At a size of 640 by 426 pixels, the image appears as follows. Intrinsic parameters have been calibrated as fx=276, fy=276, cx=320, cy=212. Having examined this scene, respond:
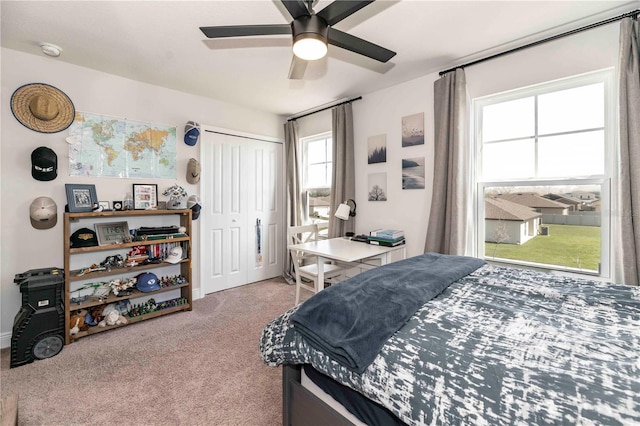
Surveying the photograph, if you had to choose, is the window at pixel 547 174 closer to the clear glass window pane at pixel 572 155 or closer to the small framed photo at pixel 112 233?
the clear glass window pane at pixel 572 155

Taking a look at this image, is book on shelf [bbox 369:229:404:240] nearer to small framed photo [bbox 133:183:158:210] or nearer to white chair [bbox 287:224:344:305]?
white chair [bbox 287:224:344:305]

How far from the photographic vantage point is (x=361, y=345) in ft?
3.21

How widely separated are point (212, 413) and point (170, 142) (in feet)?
9.07

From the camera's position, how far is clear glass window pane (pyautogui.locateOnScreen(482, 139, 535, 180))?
230 centimetres

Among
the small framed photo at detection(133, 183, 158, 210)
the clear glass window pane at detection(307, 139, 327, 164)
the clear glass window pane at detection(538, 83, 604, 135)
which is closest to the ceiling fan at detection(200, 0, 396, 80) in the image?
the clear glass window pane at detection(538, 83, 604, 135)

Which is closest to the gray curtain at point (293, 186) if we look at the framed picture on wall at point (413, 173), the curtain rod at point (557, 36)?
the framed picture on wall at point (413, 173)

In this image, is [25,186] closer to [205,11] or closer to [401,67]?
[205,11]

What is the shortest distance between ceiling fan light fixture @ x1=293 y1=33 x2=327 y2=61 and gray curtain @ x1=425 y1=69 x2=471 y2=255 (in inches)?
60.2

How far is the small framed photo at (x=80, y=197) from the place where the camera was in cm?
246

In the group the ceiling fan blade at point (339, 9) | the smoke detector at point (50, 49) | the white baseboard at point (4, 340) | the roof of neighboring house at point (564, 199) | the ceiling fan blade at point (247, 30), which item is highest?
the smoke detector at point (50, 49)

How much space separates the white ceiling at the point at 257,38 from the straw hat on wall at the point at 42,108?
12.7 inches

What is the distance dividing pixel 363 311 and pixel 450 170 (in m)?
1.92

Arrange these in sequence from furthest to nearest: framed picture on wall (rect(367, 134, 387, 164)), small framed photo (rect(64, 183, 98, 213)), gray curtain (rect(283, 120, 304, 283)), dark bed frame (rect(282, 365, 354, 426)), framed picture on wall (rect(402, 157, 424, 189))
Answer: gray curtain (rect(283, 120, 304, 283)) < framed picture on wall (rect(367, 134, 387, 164)) < framed picture on wall (rect(402, 157, 424, 189)) < small framed photo (rect(64, 183, 98, 213)) < dark bed frame (rect(282, 365, 354, 426))

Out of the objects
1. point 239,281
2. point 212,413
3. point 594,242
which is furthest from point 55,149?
point 594,242
